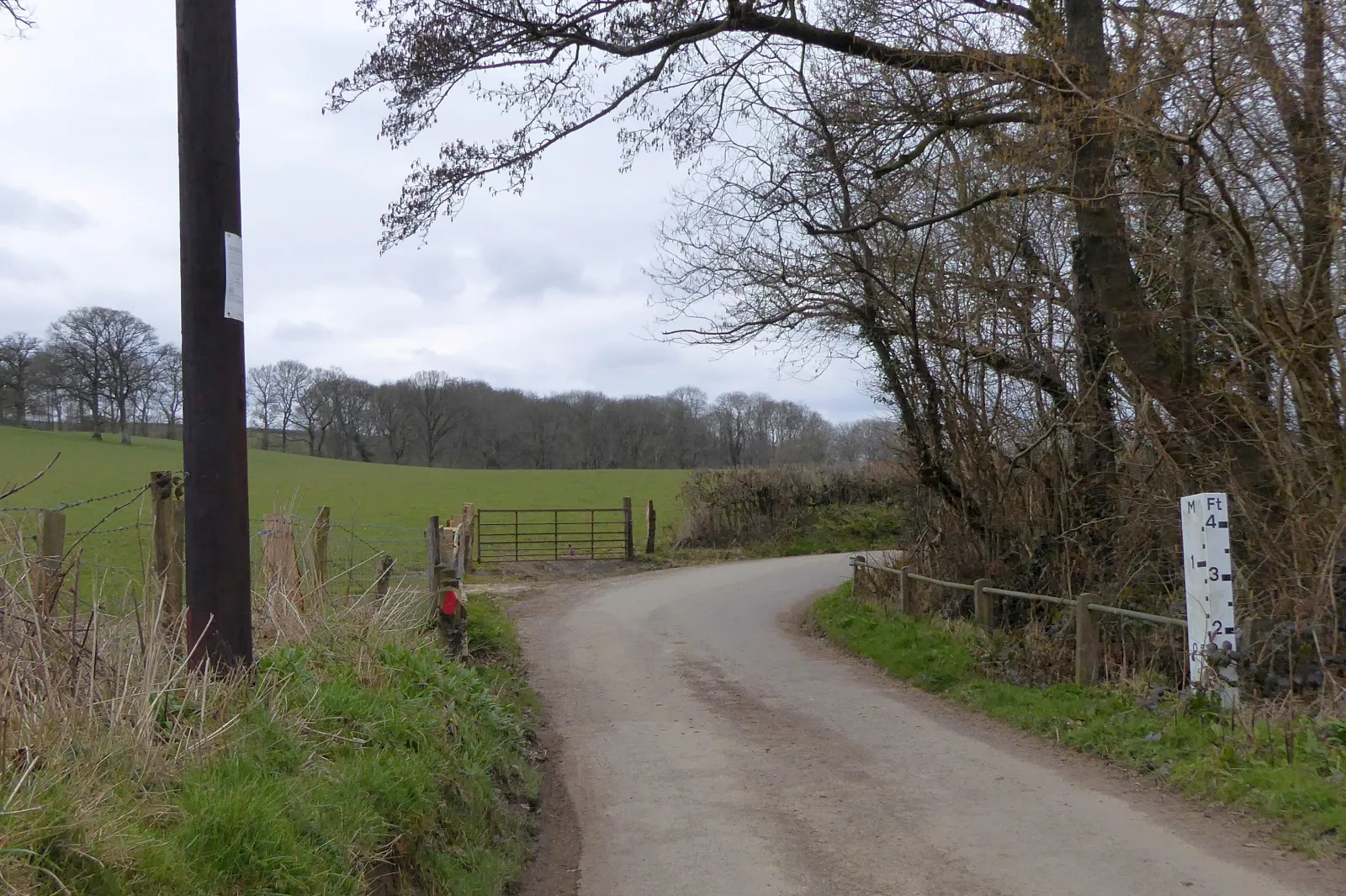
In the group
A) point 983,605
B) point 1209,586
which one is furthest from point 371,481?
point 1209,586

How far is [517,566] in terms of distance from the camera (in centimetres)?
2777

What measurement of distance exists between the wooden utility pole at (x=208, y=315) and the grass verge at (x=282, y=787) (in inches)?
18.0

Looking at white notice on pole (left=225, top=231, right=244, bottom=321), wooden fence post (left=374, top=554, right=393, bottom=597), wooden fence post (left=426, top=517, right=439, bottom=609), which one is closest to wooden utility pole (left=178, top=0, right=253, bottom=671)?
white notice on pole (left=225, top=231, right=244, bottom=321)

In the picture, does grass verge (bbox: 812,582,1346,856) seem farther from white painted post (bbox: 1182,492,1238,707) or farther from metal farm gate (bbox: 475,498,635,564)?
metal farm gate (bbox: 475,498,635,564)

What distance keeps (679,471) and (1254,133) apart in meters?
63.6

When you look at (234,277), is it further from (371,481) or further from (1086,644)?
(371,481)

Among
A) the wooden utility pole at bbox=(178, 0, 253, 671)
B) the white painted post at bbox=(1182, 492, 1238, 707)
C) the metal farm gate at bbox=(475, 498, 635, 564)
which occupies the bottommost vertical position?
the metal farm gate at bbox=(475, 498, 635, 564)

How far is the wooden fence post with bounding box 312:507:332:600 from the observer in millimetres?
8070

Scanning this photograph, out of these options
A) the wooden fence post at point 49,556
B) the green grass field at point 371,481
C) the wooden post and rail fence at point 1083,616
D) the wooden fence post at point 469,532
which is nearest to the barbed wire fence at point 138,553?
the wooden fence post at point 49,556

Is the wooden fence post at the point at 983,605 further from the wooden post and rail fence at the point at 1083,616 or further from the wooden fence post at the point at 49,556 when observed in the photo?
the wooden fence post at the point at 49,556

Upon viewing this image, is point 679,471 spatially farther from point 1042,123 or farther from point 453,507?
point 1042,123

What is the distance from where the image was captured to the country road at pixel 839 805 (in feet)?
17.8

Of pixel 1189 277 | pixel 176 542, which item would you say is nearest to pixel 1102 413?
pixel 1189 277

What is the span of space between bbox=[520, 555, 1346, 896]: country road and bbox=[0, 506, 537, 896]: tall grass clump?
826 mm
